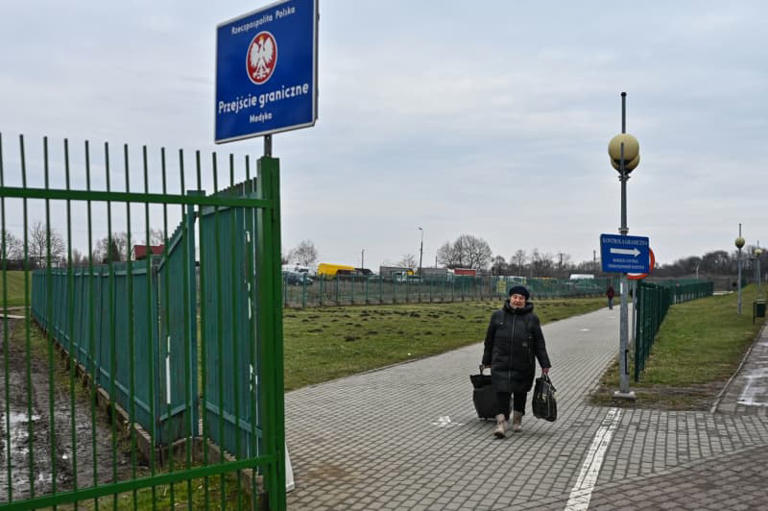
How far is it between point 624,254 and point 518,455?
177 inches

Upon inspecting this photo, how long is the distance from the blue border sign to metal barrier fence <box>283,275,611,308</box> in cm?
3325

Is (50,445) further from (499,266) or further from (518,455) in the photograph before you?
(499,266)

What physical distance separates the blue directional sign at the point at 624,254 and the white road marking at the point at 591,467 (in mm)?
2215

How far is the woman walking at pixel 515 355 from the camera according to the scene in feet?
27.2

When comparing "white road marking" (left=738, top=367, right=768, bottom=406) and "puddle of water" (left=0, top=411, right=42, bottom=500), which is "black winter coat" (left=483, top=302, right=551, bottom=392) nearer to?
"white road marking" (left=738, top=367, right=768, bottom=406)

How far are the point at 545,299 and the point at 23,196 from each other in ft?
211

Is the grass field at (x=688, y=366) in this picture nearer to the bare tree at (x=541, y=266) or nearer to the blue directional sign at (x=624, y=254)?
the blue directional sign at (x=624, y=254)

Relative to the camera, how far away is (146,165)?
4.25m

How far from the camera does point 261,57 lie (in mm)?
5918

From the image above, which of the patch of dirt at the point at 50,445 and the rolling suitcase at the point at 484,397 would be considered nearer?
the patch of dirt at the point at 50,445

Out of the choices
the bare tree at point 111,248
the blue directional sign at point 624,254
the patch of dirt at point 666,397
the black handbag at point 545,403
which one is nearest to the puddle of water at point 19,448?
the bare tree at point 111,248

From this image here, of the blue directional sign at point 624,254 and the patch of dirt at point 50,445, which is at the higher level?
the blue directional sign at point 624,254

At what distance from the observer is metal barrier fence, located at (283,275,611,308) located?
41.1 metres

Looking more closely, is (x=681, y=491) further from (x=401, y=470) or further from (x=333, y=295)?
(x=333, y=295)
